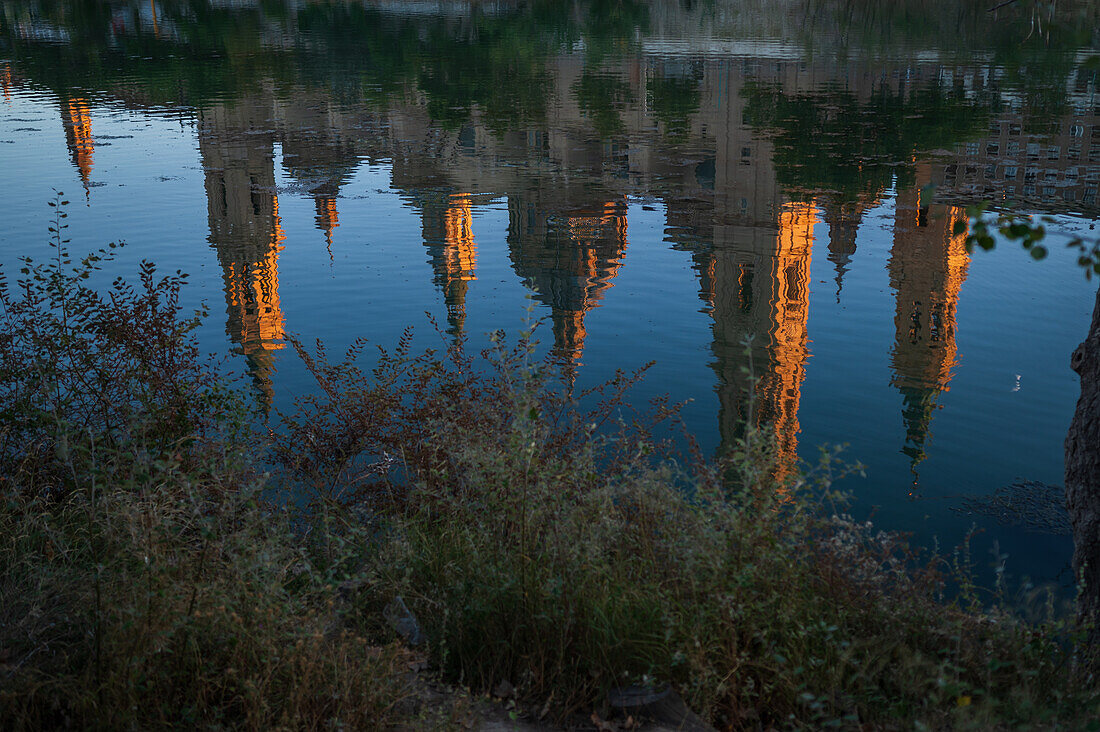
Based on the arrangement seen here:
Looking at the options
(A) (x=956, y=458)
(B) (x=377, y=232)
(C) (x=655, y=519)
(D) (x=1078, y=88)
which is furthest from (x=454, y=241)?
(D) (x=1078, y=88)

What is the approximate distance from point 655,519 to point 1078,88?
130ft

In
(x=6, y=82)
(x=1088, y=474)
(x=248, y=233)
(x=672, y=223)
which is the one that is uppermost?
(x=6, y=82)

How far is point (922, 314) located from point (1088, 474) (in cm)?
830

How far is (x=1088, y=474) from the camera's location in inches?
224

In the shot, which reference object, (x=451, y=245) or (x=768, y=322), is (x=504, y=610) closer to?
(x=768, y=322)

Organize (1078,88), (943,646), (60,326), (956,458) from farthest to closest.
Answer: (1078,88) → (956,458) → (60,326) → (943,646)

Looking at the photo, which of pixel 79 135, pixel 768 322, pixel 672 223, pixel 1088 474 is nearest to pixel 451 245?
pixel 672 223

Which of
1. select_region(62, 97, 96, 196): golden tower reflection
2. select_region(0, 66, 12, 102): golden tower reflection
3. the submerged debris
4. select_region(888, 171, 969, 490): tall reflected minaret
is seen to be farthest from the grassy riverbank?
select_region(0, 66, 12, 102): golden tower reflection

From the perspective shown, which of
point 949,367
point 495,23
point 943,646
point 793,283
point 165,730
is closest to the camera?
point 165,730

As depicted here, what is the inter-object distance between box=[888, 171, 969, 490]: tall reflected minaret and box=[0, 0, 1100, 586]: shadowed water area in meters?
0.05

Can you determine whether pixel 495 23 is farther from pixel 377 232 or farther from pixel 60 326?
pixel 60 326

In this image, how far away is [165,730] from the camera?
4699 mm

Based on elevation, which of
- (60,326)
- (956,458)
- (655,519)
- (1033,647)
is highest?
(60,326)

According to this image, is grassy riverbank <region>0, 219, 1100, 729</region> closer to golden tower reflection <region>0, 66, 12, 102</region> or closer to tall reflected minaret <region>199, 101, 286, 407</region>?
tall reflected minaret <region>199, 101, 286, 407</region>
